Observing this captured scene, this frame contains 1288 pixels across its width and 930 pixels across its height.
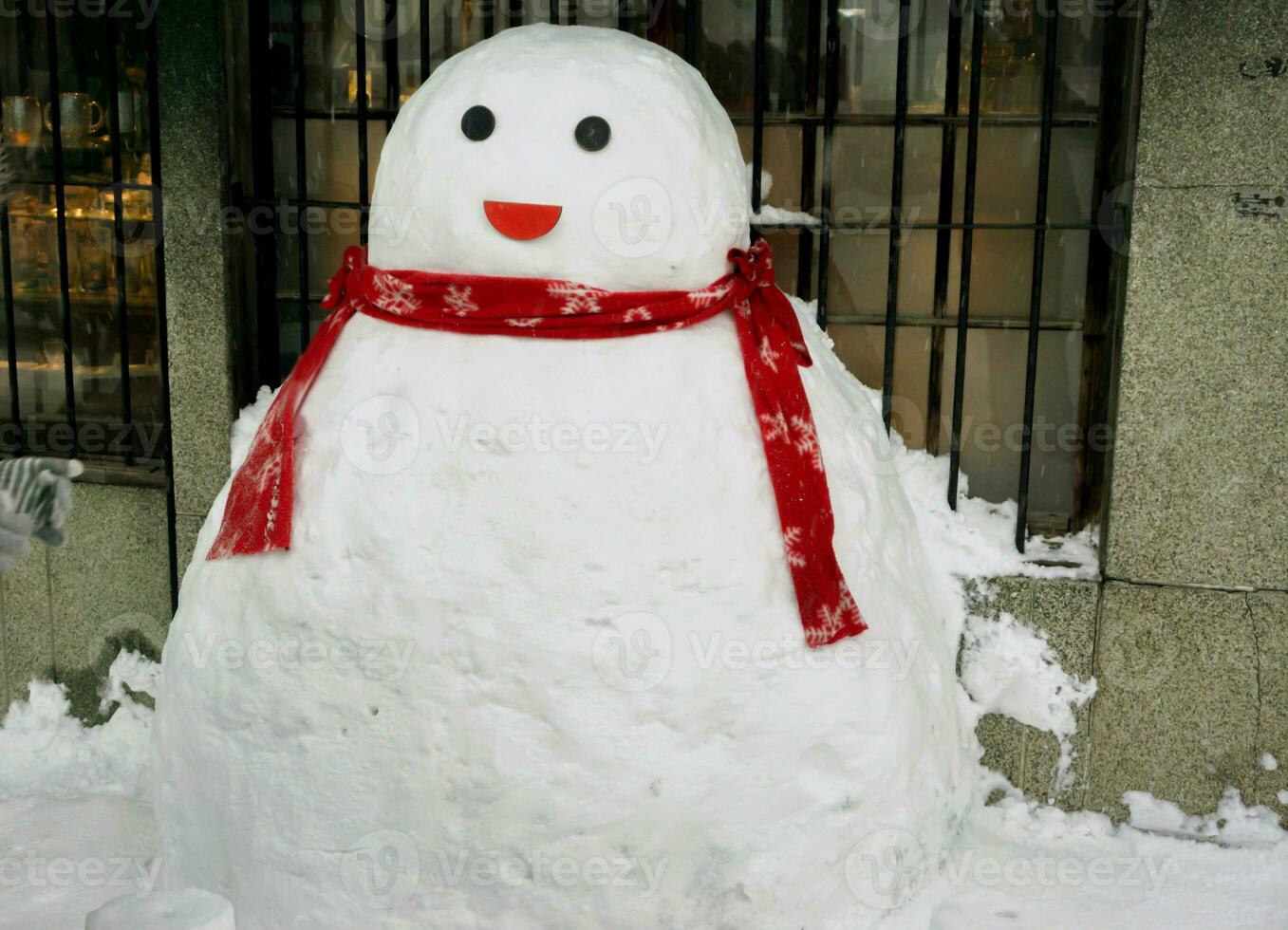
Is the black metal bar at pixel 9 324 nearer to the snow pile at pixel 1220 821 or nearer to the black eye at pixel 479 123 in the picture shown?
the black eye at pixel 479 123

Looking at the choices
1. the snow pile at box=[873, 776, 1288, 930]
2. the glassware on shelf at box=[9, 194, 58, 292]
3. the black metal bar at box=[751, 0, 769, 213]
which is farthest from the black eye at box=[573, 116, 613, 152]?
the glassware on shelf at box=[9, 194, 58, 292]

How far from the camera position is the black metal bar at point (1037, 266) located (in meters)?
3.72

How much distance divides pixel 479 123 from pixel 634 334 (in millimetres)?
624

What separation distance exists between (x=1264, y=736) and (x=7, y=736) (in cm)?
439

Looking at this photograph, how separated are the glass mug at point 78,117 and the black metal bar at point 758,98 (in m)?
2.55

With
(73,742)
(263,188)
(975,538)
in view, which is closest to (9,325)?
(263,188)

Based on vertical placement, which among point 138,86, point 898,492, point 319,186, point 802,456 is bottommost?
point 898,492

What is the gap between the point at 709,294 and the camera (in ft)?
10.0

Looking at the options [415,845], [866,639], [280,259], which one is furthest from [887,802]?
[280,259]

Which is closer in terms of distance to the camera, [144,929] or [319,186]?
[144,929]

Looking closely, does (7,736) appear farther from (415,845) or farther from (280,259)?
(415,845)

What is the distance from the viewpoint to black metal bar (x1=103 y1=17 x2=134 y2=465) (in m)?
4.48

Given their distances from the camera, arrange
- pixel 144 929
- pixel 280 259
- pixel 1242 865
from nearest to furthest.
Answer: pixel 144 929 → pixel 1242 865 → pixel 280 259

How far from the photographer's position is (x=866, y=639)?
3.19 metres
